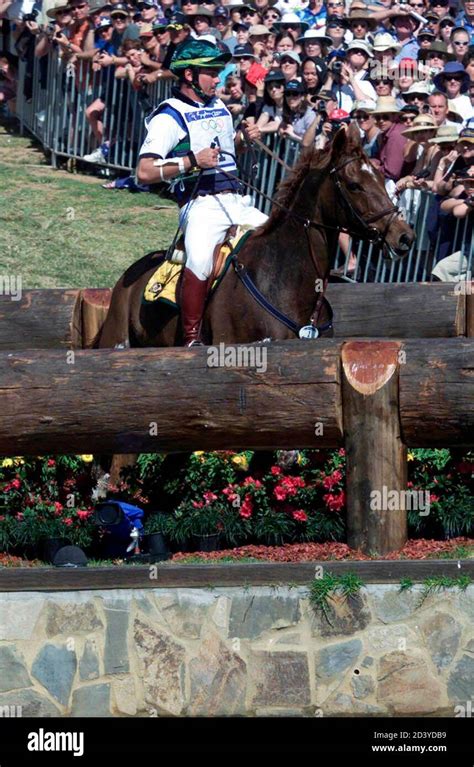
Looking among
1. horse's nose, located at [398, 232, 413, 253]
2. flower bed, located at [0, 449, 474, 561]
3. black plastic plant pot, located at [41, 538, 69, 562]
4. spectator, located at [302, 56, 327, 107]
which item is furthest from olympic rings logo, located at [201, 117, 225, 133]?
spectator, located at [302, 56, 327, 107]

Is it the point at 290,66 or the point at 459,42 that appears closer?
the point at 459,42

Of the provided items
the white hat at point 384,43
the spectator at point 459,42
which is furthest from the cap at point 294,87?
the spectator at point 459,42

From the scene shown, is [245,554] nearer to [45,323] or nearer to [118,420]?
[118,420]

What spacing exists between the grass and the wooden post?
908 cm

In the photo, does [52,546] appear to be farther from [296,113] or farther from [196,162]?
[296,113]

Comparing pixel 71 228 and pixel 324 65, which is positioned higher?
pixel 324 65

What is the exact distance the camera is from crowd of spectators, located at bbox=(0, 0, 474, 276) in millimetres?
14367

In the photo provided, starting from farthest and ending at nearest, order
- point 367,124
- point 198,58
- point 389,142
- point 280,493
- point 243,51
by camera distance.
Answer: point 243,51
point 367,124
point 389,142
point 198,58
point 280,493

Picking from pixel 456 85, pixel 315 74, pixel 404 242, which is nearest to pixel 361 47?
pixel 315 74

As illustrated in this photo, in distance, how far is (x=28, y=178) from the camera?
2098 cm

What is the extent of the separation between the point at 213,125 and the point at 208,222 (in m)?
0.70

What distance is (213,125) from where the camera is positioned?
430 inches

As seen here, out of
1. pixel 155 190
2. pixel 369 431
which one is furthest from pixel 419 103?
pixel 369 431

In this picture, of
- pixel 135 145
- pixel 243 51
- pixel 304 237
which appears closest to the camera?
pixel 304 237
